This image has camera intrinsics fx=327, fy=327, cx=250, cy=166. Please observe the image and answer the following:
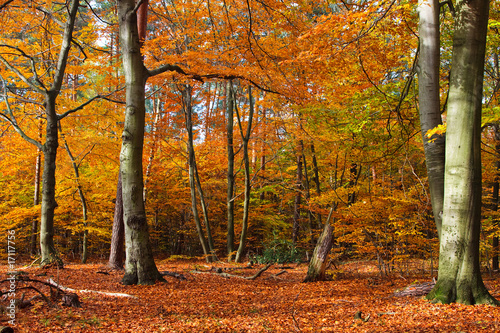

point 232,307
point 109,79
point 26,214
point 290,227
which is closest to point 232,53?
point 109,79

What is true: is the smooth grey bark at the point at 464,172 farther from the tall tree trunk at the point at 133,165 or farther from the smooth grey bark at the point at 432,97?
the tall tree trunk at the point at 133,165

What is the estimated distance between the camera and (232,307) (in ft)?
13.8

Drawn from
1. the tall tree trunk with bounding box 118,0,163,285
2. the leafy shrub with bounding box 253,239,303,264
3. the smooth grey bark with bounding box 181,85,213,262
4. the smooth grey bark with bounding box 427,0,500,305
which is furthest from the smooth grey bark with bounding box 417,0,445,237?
the leafy shrub with bounding box 253,239,303,264

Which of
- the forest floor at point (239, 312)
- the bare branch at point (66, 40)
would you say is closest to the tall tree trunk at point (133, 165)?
the forest floor at point (239, 312)

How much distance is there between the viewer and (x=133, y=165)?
17.5 feet

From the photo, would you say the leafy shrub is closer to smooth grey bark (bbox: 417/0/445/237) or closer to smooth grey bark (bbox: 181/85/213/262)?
smooth grey bark (bbox: 181/85/213/262)

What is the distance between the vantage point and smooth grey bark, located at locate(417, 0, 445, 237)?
4402mm

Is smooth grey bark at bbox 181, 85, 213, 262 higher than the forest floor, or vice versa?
smooth grey bark at bbox 181, 85, 213, 262

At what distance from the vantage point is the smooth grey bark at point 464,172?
364 cm

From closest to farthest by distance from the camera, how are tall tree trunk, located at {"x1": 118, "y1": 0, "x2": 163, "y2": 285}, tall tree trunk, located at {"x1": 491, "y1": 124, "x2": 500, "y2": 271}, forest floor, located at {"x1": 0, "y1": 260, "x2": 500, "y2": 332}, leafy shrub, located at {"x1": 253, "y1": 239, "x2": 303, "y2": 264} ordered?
forest floor, located at {"x1": 0, "y1": 260, "x2": 500, "y2": 332}, tall tree trunk, located at {"x1": 118, "y1": 0, "x2": 163, "y2": 285}, tall tree trunk, located at {"x1": 491, "y1": 124, "x2": 500, "y2": 271}, leafy shrub, located at {"x1": 253, "y1": 239, "x2": 303, "y2": 264}

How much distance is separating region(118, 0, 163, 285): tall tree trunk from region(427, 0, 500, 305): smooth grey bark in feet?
13.6

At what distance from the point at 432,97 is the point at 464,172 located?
1322mm

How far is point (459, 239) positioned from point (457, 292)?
591 mm

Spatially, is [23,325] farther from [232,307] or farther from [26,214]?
[26,214]
